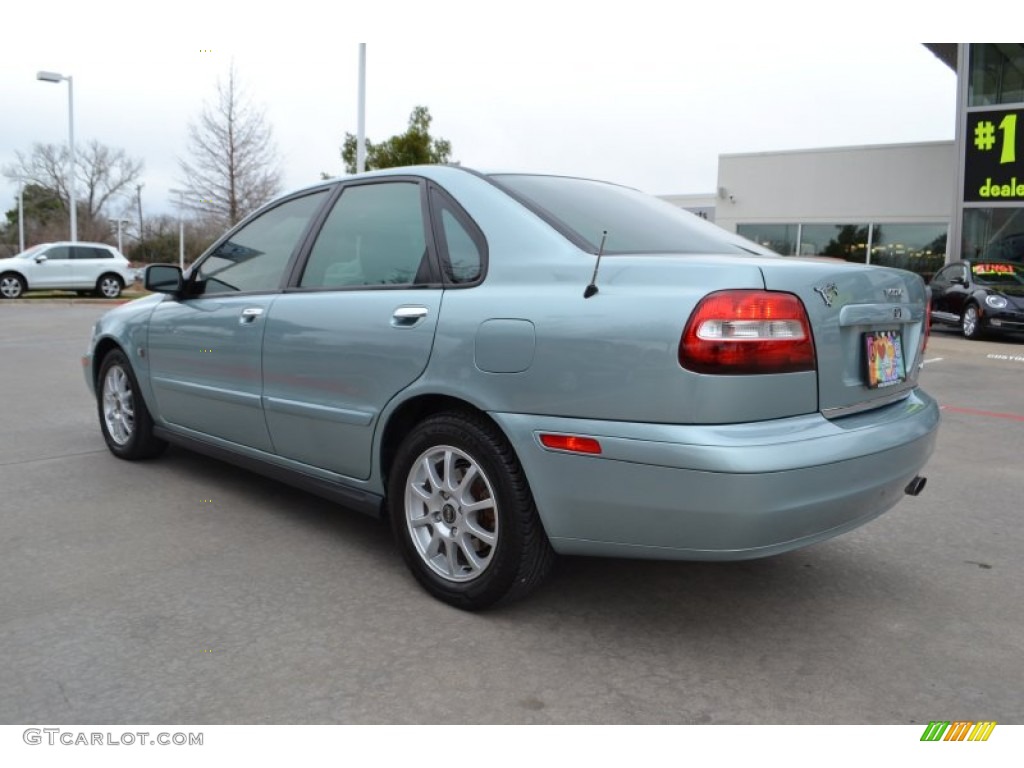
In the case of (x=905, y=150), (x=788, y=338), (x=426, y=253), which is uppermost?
(x=905, y=150)

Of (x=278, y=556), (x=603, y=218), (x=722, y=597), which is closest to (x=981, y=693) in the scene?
(x=722, y=597)

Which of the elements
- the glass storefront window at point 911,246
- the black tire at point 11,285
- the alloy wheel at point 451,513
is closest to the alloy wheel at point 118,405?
the alloy wheel at point 451,513

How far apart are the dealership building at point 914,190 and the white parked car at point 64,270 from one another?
55.4ft

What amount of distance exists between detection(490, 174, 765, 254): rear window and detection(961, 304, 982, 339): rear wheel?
13024 mm

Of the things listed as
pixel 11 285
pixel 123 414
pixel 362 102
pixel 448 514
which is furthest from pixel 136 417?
pixel 11 285

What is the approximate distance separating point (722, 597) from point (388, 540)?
1454mm

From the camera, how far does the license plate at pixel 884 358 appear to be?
9.34 ft

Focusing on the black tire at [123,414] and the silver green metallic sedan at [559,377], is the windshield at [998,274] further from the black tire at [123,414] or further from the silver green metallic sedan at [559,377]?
the black tire at [123,414]

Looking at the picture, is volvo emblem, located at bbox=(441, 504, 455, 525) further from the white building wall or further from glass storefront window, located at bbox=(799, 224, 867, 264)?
glass storefront window, located at bbox=(799, 224, 867, 264)

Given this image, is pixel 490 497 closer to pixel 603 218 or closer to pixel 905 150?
pixel 603 218

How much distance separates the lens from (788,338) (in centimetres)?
255

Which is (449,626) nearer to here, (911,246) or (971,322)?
(971,322)

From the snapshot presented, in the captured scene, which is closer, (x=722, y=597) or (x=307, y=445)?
(x=722, y=597)

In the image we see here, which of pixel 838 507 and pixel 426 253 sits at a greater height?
pixel 426 253
